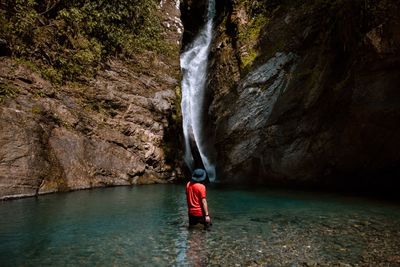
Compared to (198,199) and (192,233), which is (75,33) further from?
(192,233)

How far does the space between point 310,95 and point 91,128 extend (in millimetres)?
10264

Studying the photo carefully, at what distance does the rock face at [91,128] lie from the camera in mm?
14359

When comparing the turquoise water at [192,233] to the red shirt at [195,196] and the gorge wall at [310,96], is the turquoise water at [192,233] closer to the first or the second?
the red shirt at [195,196]

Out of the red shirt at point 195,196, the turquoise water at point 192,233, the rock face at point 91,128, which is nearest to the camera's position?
the turquoise water at point 192,233

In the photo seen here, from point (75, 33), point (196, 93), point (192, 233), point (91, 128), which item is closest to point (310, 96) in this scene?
point (196, 93)

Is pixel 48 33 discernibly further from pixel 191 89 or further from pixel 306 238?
pixel 306 238

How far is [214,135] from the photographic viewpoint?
22375 mm

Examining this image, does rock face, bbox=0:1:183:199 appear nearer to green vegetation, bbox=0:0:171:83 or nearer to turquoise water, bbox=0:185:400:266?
green vegetation, bbox=0:0:171:83

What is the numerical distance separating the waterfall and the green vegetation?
2.53 meters

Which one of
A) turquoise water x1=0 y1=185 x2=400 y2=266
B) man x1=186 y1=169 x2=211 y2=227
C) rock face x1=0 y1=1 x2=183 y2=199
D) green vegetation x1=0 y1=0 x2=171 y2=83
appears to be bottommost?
turquoise water x1=0 y1=185 x2=400 y2=266

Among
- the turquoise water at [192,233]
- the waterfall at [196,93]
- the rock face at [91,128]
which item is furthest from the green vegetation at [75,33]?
the turquoise water at [192,233]

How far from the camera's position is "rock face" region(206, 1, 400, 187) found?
1523 cm

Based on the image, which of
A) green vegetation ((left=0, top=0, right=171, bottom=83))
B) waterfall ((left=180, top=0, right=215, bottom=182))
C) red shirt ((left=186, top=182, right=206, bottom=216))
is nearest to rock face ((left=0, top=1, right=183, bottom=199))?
green vegetation ((left=0, top=0, right=171, bottom=83))

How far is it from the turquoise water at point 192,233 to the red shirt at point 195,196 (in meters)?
0.44
